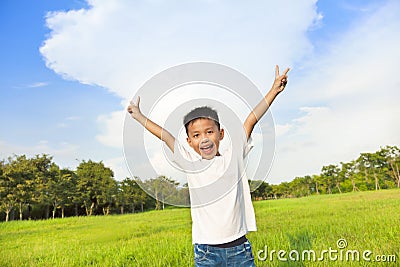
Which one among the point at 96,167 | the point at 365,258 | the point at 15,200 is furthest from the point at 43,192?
the point at 365,258

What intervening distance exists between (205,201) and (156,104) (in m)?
0.87

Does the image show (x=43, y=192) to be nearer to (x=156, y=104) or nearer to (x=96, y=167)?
(x=96, y=167)

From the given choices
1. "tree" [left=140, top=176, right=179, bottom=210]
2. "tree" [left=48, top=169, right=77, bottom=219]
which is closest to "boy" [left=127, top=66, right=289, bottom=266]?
"tree" [left=140, top=176, right=179, bottom=210]

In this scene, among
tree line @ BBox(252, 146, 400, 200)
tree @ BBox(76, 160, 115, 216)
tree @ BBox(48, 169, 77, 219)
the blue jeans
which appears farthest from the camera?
tree line @ BBox(252, 146, 400, 200)

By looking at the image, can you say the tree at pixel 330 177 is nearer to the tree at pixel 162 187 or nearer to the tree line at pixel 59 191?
the tree line at pixel 59 191

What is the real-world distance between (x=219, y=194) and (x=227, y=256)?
465mm

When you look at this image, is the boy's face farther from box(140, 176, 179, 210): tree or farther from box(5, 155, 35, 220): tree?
box(5, 155, 35, 220): tree

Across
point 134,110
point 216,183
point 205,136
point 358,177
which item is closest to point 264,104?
point 205,136

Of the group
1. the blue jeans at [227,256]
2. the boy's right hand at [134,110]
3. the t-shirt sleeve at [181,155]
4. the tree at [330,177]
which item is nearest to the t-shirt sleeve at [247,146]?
the t-shirt sleeve at [181,155]

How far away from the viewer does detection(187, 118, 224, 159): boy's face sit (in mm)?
2527

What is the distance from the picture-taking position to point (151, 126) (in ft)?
8.79

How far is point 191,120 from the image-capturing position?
8.48 feet

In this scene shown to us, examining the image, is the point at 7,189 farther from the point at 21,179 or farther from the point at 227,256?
the point at 227,256

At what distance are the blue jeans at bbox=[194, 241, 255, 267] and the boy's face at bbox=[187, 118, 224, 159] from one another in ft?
2.34
